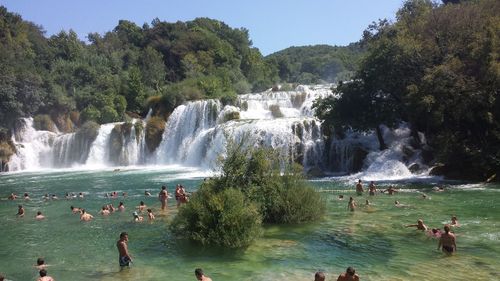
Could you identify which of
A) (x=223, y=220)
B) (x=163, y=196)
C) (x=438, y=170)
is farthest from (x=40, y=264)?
(x=438, y=170)

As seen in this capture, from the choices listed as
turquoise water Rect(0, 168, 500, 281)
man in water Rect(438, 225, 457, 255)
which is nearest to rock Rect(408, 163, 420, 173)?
turquoise water Rect(0, 168, 500, 281)

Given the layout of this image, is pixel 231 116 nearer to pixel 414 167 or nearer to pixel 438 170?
pixel 414 167

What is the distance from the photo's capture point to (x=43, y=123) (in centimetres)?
6153

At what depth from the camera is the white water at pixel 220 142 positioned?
37.6m

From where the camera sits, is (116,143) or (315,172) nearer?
(315,172)

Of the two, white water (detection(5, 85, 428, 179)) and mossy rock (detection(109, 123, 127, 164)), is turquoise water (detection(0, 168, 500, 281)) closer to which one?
white water (detection(5, 85, 428, 179))

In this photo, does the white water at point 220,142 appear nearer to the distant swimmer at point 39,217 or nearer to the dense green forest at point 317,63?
the distant swimmer at point 39,217

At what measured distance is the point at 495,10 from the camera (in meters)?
33.8

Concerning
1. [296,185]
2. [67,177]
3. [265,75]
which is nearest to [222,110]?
[67,177]

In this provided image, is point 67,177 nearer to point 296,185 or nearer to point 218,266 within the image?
point 296,185

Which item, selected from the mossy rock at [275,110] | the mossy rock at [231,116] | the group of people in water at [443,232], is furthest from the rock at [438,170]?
the mossy rock at [275,110]

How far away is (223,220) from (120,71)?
71490 mm

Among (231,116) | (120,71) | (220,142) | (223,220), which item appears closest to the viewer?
(223,220)

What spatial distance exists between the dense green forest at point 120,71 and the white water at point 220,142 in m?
1.92
